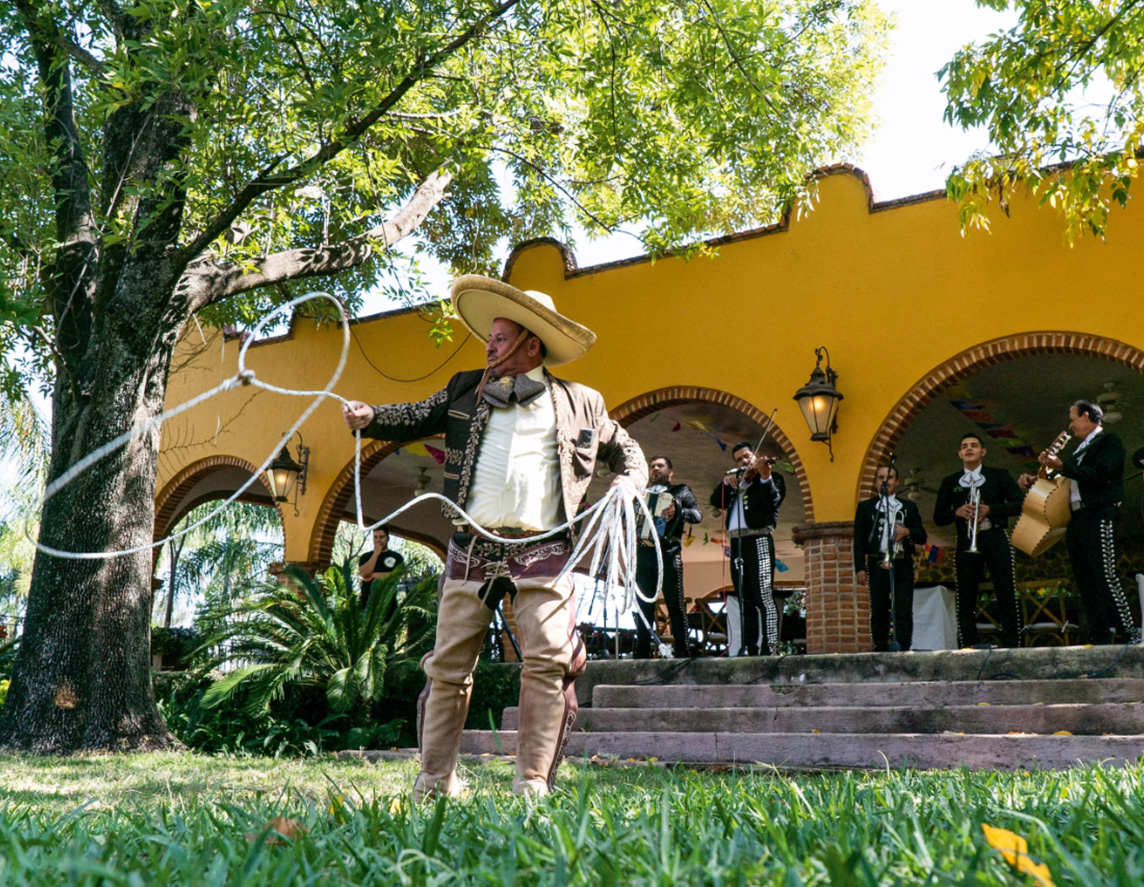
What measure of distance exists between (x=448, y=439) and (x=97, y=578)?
4.74m

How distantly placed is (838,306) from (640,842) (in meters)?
9.90

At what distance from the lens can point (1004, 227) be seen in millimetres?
10047

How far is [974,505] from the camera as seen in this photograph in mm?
8266

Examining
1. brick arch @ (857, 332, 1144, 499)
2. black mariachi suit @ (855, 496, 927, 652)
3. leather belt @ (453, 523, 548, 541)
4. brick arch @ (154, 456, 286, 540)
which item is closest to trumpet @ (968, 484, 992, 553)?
black mariachi suit @ (855, 496, 927, 652)

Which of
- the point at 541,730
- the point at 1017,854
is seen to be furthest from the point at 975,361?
the point at 1017,854

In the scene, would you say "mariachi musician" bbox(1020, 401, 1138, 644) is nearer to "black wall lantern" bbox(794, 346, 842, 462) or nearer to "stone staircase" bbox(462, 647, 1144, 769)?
"stone staircase" bbox(462, 647, 1144, 769)

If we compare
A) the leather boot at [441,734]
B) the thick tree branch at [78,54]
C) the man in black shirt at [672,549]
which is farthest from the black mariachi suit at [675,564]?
the thick tree branch at [78,54]

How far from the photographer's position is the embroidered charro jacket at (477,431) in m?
3.88

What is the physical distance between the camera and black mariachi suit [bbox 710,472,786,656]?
8.91m

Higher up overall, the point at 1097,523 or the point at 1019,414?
the point at 1019,414

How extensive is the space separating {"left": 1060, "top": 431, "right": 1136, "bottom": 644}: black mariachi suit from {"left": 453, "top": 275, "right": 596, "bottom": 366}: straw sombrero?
183 inches

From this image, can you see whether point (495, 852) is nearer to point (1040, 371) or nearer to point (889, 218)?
point (889, 218)

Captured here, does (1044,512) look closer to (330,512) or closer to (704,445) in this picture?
(704,445)

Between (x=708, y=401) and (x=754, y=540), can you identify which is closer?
(x=754, y=540)
